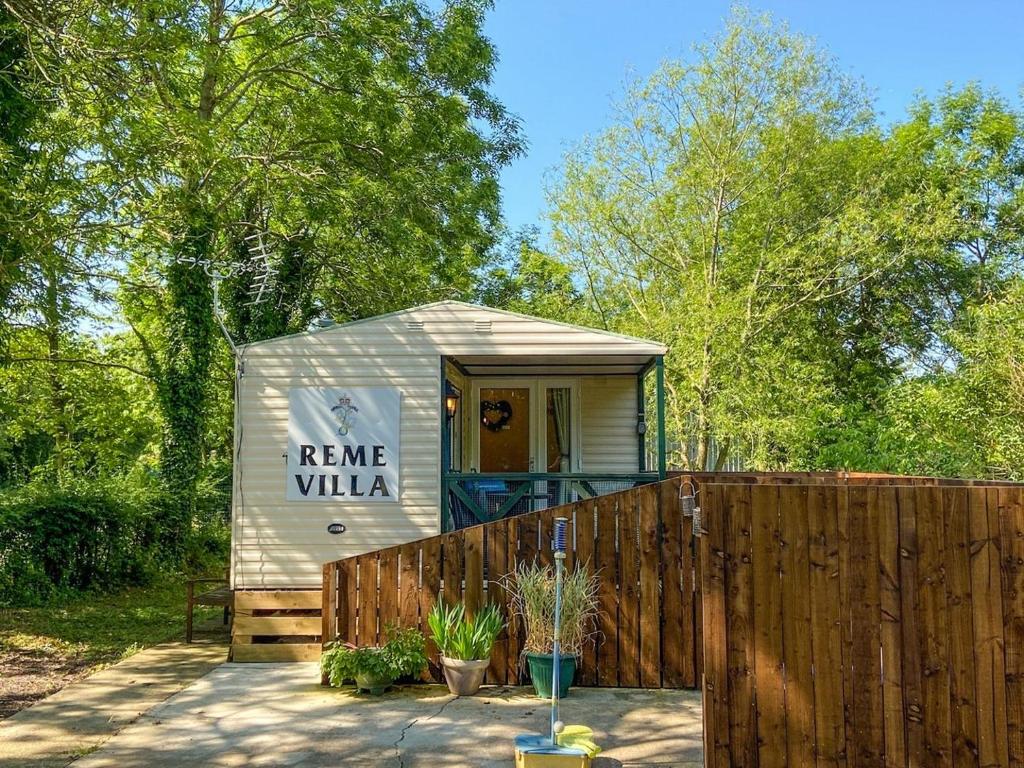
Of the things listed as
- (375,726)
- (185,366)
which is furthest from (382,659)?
(185,366)

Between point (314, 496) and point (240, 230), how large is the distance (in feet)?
27.2

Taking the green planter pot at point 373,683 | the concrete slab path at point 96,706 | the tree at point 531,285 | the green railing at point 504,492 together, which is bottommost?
the concrete slab path at point 96,706

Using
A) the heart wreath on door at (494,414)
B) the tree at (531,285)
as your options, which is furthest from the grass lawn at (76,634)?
the tree at (531,285)

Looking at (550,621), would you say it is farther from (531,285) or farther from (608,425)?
(531,285)

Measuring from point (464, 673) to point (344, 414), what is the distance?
2726mm

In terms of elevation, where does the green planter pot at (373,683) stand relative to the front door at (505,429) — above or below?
below

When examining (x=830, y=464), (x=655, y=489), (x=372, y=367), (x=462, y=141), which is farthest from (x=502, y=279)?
(x=655, y=489)

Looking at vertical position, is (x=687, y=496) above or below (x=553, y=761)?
above

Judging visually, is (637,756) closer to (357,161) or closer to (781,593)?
(781,593)

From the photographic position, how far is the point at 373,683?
5559 millimetres

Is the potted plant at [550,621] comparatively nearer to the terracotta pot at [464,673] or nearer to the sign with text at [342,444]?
the terracotta pot at [464,673]

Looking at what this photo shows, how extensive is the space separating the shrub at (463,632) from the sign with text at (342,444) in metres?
1.69

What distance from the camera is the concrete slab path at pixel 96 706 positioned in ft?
14.8

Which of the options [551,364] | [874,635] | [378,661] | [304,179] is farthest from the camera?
[304,179]
